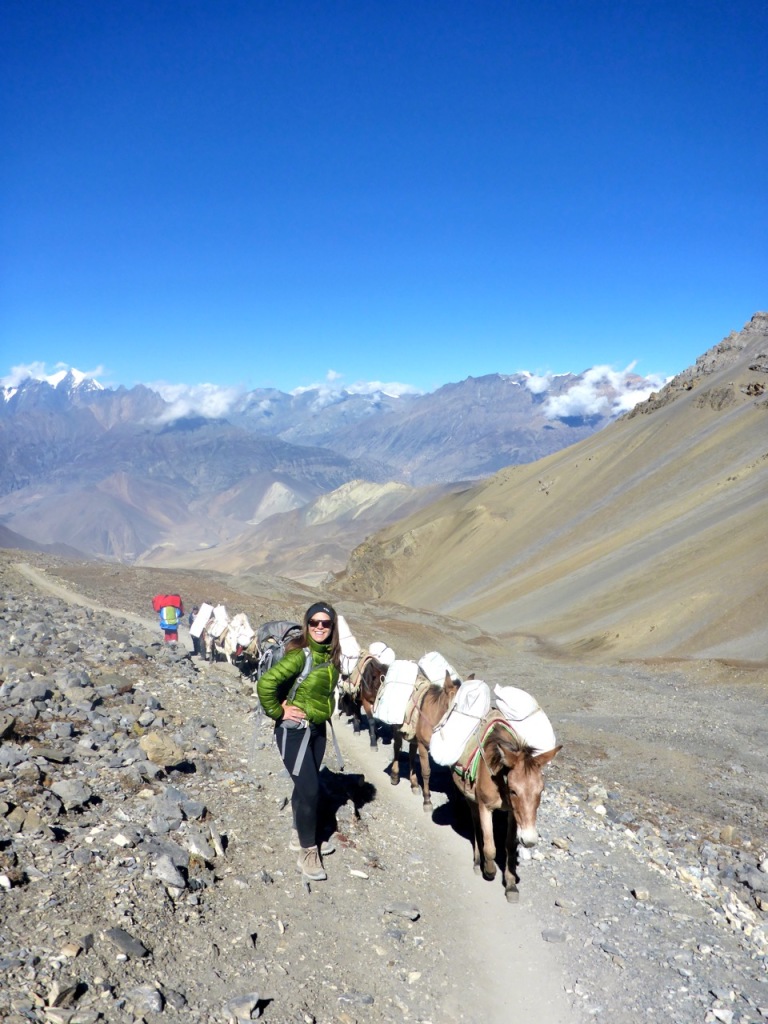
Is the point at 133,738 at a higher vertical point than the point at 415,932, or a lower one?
higher

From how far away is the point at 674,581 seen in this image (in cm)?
3759

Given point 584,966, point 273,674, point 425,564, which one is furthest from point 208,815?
point 425,564

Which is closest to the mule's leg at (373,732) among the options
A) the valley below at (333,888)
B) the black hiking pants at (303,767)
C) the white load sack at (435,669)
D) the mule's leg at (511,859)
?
the valley below at (333,888)

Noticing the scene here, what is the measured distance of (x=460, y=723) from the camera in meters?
7.66

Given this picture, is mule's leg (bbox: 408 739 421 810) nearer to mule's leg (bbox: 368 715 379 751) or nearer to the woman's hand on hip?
mule's leg (bbox: 368 715 379 751)

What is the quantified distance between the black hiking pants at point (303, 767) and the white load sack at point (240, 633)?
34.9 feet

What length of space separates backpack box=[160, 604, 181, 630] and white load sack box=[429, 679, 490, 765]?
1364 cm

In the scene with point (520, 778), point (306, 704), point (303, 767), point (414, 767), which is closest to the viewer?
point (303, 767)

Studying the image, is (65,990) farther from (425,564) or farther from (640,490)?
(425,564)

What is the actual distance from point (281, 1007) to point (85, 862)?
2.08 metres

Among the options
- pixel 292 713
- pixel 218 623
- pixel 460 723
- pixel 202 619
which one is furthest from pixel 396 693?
pixel 202 619

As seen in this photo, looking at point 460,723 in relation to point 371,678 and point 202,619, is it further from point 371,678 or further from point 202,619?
point 202,619

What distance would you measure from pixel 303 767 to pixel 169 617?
47.9 ft

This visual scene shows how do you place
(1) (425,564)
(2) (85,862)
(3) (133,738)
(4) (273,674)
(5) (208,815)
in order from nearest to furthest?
(2) (85,862), (4) (273,674), (5) (208,815), (3) (133,738), (1) (425,564)
